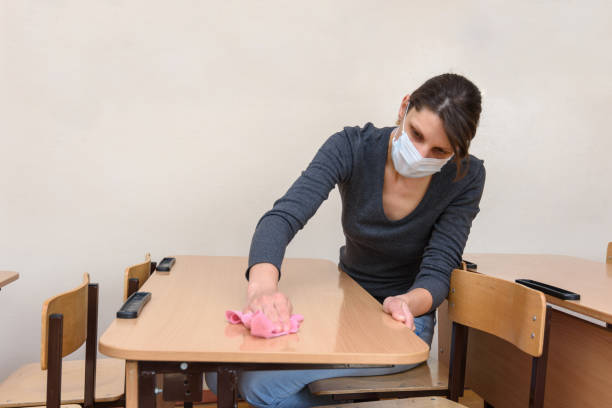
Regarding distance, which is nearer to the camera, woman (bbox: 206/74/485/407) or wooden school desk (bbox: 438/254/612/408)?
woman (bbox: 206/74/485/407)

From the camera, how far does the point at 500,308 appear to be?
3.91 feet

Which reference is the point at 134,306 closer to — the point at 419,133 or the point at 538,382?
the point at 419,133

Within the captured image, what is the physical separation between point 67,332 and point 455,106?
A: 3.32ft

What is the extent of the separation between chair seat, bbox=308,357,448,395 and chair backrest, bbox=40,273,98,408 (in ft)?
1.88

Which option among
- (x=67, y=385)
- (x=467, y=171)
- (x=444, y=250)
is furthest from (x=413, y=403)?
(x=67, y=385)

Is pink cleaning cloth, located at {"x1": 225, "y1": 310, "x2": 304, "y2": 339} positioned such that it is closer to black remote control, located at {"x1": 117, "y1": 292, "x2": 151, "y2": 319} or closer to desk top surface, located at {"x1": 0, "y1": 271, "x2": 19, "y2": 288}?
black remote control, located at {"x1": 117, "y1": 292, "x2": 151, "y2": 319}

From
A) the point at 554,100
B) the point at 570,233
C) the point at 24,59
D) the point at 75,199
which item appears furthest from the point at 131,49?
the point at 570,233

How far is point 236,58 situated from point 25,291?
1396 millimetres

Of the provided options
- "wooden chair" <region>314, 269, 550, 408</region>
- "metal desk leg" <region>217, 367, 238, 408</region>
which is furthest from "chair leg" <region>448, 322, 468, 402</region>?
"metal desk leg" <region>217, 367, 238, 408</region>

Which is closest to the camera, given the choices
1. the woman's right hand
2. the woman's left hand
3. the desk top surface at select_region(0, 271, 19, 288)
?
the woman's right hand

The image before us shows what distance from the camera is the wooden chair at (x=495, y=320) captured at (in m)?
1.07

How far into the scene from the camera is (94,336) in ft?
4.44

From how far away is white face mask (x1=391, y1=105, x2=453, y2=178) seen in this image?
125 centimetres

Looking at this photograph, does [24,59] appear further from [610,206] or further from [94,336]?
[610,206]
